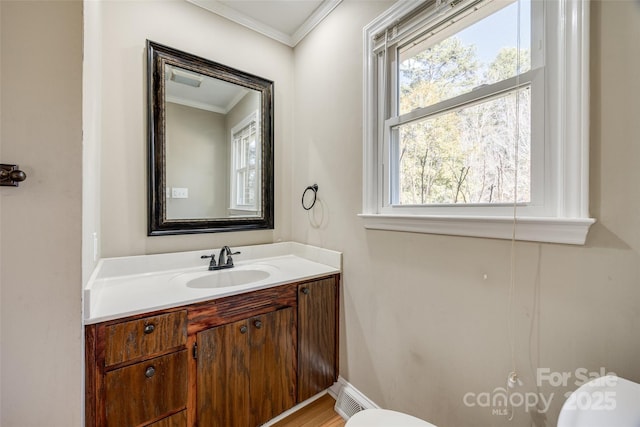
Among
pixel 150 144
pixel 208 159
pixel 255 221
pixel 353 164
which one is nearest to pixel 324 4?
pixel 353 164

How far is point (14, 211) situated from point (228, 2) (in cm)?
174

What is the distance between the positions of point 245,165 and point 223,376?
52.3 inches

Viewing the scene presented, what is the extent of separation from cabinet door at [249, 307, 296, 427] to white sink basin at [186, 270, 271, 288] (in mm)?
344

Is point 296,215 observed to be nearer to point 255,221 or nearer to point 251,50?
point 255,221

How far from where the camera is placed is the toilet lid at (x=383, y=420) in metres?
0.93

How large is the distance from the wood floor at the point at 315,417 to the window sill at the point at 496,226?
117 cm

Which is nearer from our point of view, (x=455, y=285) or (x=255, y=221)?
(x=455, y=285)

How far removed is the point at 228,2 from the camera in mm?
1745

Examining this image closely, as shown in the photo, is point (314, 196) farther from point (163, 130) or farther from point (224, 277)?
point (163, 130)

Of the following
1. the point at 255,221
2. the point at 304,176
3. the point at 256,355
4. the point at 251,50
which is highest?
the point at 251,50

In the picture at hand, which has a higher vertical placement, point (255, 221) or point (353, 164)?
point (353, 164)

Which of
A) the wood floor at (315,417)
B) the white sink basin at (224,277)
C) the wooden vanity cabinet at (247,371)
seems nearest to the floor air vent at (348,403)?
the wood floor at (315,417)

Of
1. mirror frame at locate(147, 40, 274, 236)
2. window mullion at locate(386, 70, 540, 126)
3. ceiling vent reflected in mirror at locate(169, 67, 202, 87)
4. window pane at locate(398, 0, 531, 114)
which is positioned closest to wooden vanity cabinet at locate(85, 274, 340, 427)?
mirror frame at locate(147, 40, 274, 236)

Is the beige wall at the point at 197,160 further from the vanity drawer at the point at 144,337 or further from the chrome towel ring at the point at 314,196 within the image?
the vanity drawer at the point at 144,337
